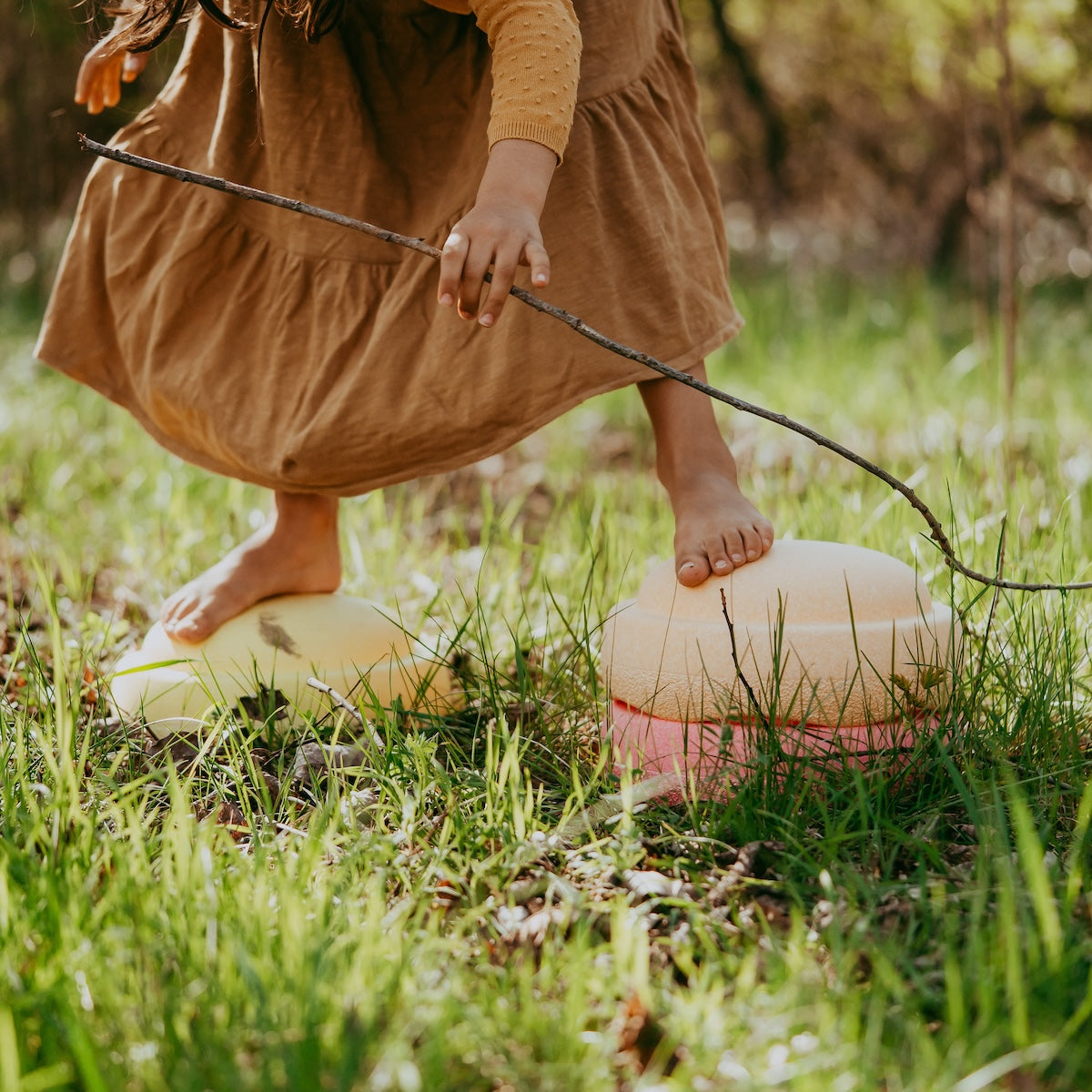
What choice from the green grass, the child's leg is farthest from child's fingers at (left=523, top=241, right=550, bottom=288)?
the green grass

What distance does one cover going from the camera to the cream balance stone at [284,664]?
1.99 m

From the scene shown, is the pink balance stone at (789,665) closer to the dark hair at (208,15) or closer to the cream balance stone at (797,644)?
the cream balance stone at (797,644)

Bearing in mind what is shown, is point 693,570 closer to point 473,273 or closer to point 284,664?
point 473,273

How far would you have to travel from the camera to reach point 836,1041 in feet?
3.57

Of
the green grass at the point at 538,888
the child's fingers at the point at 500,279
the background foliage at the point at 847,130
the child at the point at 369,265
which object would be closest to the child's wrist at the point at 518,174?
the child's fingers at the point at 500,279

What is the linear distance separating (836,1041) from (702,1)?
9055mm

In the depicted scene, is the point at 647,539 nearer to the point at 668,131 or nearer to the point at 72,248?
the point at 668,131

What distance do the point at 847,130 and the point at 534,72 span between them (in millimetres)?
7831

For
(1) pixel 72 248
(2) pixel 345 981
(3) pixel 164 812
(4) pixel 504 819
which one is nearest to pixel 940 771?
(4) pixel 504 819

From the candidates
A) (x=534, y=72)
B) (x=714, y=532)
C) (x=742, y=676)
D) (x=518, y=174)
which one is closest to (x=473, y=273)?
(x=518, y=174)

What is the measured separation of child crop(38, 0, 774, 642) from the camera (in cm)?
190

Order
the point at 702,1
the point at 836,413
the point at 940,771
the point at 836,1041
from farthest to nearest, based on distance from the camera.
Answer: the point at 702,1
the point at 836,413
the point at 940,771
the point at 836,1041

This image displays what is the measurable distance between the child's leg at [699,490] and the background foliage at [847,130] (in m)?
4.63

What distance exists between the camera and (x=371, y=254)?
2010 mm
